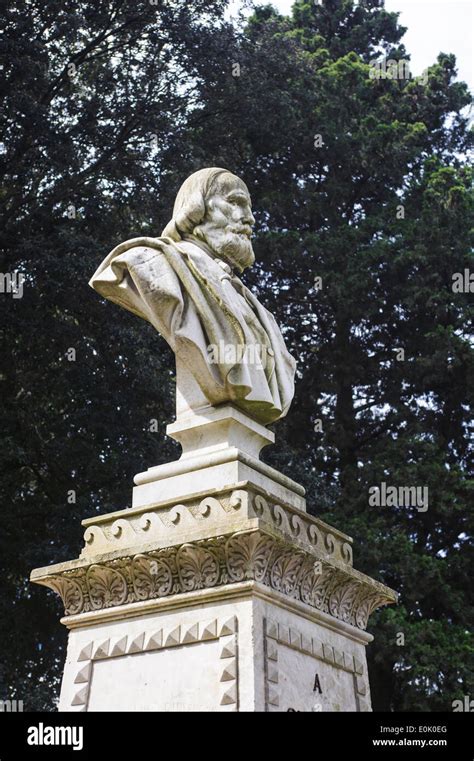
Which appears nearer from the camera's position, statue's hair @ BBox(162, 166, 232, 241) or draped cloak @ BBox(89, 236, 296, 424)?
draped cloak @ BBox(89, 236, 296, 424)

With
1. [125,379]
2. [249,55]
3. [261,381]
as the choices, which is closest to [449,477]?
[125,379]

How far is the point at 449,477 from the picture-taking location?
52.7ft

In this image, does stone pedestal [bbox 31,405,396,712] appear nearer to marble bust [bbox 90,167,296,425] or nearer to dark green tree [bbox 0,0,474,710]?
marble bust [bbox 90,167,296,425]

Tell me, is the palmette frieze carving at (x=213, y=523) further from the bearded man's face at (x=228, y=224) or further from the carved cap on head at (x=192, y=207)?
the carved cap on head at (x=192, y=207)

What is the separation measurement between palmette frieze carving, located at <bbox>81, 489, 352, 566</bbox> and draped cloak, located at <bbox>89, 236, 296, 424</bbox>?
0.70 m

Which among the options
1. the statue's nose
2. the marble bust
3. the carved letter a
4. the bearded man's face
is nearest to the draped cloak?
the marble bust

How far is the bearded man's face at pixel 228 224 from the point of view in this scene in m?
6.26

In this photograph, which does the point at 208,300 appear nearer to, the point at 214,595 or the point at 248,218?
the point at 248,218

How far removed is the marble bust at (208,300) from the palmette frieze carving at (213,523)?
2.27 ft

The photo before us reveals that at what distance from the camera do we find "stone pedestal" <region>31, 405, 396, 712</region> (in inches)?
191

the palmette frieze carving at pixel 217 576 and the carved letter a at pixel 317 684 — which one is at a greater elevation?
the palmette frieze carving at pixel 217 576

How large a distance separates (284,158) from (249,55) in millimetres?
2882

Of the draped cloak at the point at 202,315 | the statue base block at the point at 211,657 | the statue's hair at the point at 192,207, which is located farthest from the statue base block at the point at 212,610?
the statue's hair at the point at 192,207

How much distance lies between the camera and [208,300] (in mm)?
5859
